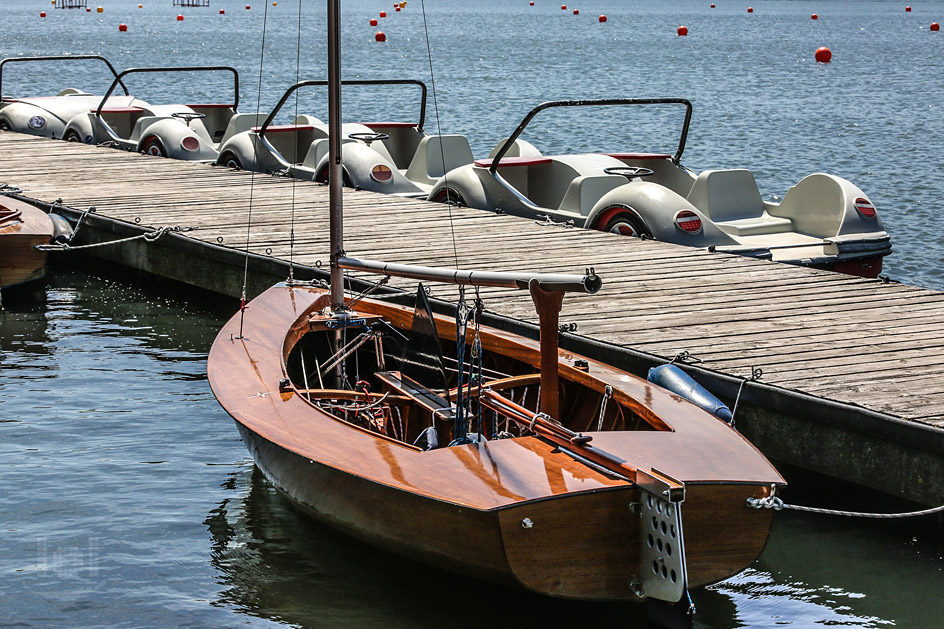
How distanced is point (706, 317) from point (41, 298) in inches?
234

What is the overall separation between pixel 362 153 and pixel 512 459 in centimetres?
853

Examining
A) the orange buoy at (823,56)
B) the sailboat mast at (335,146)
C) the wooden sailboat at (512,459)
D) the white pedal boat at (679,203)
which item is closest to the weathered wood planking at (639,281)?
the white pedal boat at (679,203)

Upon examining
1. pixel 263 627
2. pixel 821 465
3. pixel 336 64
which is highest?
pixel 336 64

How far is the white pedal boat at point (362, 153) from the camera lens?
41.6ft

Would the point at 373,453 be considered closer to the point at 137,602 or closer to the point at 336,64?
Answer: the point at 137,602

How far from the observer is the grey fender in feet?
32.1

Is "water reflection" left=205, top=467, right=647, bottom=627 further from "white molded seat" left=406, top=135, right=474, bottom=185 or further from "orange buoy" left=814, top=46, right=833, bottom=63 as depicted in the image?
"orange buoy" left=814, top=46, right=833, bottom=63

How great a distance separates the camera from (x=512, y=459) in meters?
4.59

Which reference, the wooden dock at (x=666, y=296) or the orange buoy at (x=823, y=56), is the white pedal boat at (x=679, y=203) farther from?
the orange buoy at (x=823, y=56)

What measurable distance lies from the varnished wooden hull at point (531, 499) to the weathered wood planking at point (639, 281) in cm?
134

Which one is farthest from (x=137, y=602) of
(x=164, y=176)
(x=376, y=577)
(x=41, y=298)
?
(x=164, y=176)

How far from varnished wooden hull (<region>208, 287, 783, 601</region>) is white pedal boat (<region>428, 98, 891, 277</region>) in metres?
4.83

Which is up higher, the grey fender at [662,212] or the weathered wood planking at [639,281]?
the grey fender at [662,212]

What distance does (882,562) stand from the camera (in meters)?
5.53
